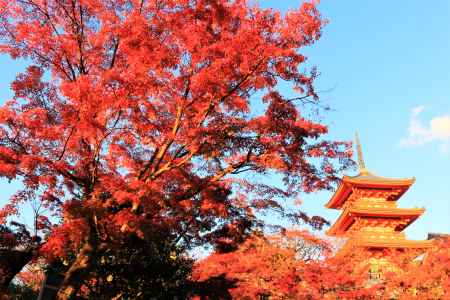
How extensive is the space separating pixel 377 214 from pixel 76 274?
27.4m

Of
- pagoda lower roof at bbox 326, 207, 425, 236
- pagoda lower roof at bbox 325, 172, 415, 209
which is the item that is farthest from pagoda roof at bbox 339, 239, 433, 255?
pagoda lower roof at bbox 325, 172, 415, 209

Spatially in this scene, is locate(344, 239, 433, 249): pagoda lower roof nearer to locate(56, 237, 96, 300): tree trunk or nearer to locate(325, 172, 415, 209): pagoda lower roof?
locate(325, 172, 415, 209): pagoda lower roof

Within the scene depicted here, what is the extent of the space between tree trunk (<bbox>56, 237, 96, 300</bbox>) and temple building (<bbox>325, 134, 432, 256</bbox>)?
23.2 meters

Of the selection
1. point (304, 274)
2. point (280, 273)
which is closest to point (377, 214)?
point (304, 274)

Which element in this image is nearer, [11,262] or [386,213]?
[11,262]

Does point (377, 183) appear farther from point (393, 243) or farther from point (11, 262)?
point (11, 262)

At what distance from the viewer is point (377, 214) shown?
31.2m

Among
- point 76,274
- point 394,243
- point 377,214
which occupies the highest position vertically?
point 377,214

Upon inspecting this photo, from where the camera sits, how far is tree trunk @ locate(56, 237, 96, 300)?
8.08 metres

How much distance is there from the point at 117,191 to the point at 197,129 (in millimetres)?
1979

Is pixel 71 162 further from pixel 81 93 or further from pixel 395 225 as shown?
pixel 395 225

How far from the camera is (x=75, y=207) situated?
26.5 feet

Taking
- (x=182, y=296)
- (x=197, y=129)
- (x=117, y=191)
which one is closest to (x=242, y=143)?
(x=197, y=129)

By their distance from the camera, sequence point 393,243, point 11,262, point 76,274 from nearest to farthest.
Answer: point 76,274
point 11,262
point 393,243
